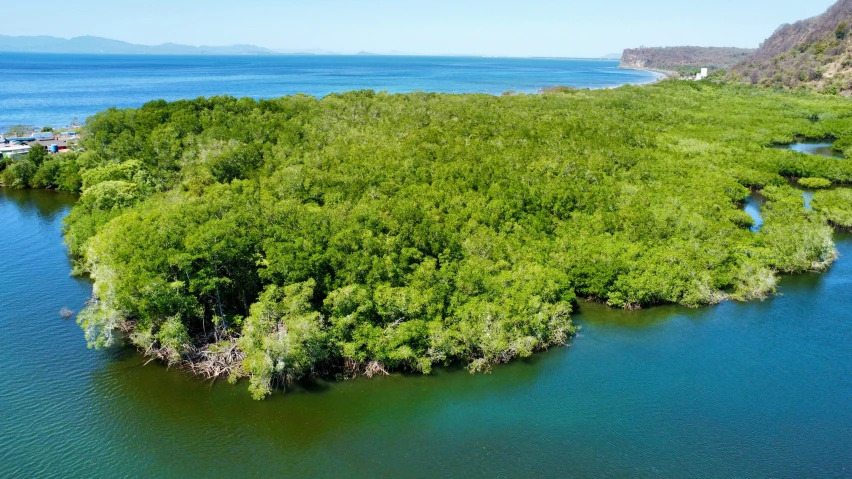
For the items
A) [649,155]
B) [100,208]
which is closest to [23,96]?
[100,208]

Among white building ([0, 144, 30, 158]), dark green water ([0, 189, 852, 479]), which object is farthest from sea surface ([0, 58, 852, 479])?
white building ([0, 144, 30, 158])

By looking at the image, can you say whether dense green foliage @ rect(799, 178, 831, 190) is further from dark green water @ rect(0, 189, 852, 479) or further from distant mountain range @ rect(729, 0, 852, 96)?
distant mountain range @ rect(729, 0, 852, 96)

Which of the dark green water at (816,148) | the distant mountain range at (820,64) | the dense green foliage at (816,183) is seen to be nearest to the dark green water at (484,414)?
the dense green foliage at (816,183)

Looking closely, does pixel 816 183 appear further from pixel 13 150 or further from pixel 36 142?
pixel 36 142

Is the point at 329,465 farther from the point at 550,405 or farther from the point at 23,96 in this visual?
the point at 23,96

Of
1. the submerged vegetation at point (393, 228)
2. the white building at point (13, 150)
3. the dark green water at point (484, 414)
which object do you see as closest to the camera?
the dark green water at point (484, 414)

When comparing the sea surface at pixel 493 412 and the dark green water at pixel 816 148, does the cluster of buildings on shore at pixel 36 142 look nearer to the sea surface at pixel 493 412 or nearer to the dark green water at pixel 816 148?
the sea surface at pixel 493 412

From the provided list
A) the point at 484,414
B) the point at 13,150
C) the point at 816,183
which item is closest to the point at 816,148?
the point at 816,183
